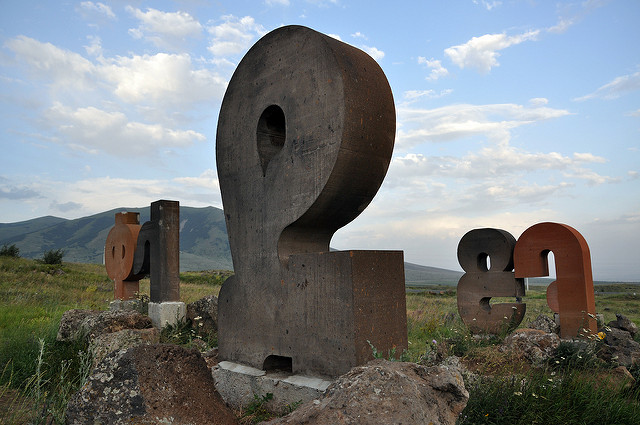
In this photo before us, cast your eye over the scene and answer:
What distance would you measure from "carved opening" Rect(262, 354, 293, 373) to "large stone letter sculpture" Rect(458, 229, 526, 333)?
616 cm

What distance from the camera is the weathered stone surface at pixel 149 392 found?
2.64 metres

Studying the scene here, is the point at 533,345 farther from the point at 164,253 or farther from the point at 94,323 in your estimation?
the point at 94,323

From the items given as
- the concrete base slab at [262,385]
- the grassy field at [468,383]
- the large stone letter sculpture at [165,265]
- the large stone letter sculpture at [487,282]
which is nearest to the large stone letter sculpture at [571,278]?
the large stone letter sculpture at [487,282]

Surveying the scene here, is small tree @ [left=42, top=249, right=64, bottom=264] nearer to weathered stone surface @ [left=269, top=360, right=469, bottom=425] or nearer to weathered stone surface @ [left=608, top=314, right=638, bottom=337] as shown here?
weathered stone surface @ [left=608, top=314, right=638, bottom=337]

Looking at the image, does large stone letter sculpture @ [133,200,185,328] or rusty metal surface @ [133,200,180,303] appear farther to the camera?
rusty metal surface @ [133,200,180,303]

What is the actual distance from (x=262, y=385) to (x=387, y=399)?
213 cm

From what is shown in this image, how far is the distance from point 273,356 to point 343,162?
78.4 inches

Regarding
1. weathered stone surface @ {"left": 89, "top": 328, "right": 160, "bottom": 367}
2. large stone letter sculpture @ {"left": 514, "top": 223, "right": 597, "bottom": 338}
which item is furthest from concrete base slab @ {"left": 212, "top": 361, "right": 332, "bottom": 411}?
large stone letter sculpture @ {"left": 514, "top": 223, "right": 597, "bottom": 338}

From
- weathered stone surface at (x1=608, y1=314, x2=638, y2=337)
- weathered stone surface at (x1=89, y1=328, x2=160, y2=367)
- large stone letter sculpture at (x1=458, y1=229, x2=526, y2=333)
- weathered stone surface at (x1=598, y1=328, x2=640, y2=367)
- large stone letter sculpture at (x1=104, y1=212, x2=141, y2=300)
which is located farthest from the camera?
large stone letter sculpture at (x1=104, y1=212, x2=141, y2=300)

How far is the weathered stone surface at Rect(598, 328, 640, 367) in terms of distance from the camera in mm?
6139

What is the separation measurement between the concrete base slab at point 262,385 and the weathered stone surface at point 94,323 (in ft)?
9.01

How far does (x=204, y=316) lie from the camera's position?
7.57 metres

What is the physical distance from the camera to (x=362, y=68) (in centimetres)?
391

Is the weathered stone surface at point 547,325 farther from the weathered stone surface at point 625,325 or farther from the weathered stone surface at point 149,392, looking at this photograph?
the weathered stone surface at point 149,392
